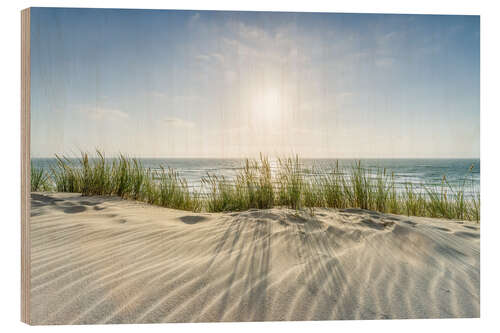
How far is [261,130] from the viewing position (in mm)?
2301

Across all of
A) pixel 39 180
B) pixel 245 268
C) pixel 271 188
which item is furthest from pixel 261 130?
pixel 39 180

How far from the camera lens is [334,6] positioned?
2.32 metres

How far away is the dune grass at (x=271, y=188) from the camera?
8.34 ft

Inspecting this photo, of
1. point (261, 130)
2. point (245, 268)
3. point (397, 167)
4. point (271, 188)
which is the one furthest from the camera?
point (271, 188)

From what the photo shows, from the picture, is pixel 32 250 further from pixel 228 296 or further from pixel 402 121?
pixel 402 121

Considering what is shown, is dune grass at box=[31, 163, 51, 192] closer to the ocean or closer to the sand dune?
the ocean

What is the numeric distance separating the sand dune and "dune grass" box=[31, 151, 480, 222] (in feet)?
1.10

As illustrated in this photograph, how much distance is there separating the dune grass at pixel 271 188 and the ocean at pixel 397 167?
5 cm

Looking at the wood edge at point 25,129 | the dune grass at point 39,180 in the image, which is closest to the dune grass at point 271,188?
the dune grass at point 39,180

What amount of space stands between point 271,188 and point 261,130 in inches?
28.5

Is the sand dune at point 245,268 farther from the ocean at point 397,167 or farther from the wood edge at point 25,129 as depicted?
the ocean at point 397,167

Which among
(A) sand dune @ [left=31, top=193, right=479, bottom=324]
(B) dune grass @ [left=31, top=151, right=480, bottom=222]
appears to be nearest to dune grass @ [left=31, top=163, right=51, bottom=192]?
(B) dune grass @ [left=31, top=151, right=480, bottom=222]

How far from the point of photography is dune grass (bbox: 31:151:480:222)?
254cm

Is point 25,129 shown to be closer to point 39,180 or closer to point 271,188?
point 39,180
